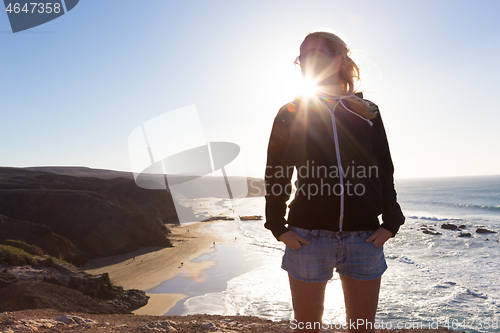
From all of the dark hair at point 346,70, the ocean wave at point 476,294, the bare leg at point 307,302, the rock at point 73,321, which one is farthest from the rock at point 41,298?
the ocean wave at point 476,294

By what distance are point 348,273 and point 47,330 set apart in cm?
609

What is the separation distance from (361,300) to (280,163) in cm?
84

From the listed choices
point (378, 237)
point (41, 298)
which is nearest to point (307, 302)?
point (378, 237)

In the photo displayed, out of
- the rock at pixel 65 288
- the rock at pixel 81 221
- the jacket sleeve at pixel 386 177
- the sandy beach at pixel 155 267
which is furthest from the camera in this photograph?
the rock at pixel 81 221

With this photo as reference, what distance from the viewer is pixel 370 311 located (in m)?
1.59

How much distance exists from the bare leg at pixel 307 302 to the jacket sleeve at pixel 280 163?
30 cm

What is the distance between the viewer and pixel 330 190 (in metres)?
1.63

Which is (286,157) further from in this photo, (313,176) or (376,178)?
(376,178)

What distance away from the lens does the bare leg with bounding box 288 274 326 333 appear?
154 centimetres

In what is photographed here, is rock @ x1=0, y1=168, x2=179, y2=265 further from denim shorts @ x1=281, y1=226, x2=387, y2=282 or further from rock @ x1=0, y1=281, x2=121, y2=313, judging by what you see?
denim shorts @ x1=281, y1=226, x2=387, y2=282

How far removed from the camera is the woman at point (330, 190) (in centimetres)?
155

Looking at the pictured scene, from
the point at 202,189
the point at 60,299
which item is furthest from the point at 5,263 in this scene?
the point at 202,189

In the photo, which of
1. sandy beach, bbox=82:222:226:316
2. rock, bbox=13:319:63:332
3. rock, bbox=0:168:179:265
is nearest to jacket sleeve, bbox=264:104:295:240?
rock, bbox=13:319:63:332

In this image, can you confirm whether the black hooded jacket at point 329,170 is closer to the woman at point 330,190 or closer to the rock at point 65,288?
the woman at point 330,190
